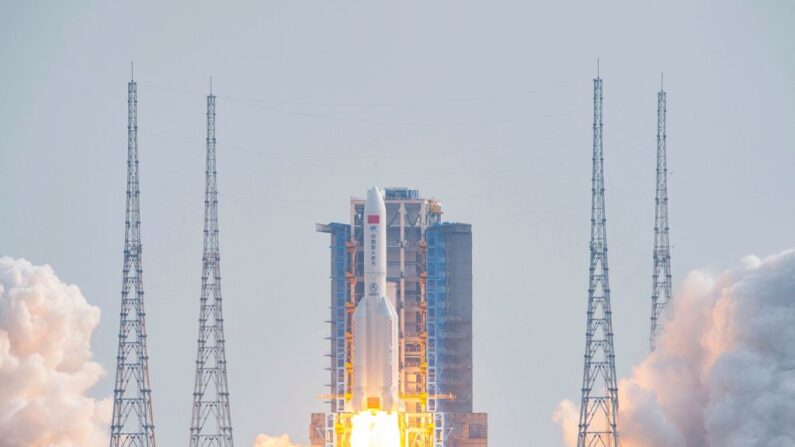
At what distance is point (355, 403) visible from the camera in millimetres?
170000

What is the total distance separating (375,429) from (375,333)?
3956 millimetres

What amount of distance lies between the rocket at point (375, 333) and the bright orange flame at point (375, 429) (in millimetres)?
544

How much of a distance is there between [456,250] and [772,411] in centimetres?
2148

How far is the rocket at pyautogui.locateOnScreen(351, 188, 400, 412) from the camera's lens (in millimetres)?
169625

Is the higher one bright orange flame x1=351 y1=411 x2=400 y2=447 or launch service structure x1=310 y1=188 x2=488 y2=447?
launch service structure x1=310 y1=188 x2=488 y2=447

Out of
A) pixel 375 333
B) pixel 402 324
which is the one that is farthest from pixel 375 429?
pixel 402 324

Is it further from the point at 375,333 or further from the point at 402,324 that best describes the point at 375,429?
the point at 402,324

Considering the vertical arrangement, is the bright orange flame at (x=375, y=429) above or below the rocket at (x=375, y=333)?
below

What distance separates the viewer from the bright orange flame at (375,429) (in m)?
170

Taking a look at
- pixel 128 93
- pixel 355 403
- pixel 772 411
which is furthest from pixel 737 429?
pixel 128 93

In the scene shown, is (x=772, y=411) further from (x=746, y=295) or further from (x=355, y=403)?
(x=355, y=403)

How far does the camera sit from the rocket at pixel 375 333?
16962 centimetres

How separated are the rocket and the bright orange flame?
0.54m

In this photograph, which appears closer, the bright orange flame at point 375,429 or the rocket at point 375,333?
the rocket at point 375,333
